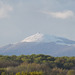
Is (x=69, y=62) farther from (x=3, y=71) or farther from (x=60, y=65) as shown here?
(x=3, y=71)

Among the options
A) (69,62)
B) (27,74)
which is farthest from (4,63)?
(69,62)

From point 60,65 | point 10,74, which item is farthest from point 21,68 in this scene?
point 60,65

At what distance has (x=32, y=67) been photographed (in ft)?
70.4

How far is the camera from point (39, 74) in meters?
17.1

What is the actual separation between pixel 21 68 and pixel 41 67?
205 cm

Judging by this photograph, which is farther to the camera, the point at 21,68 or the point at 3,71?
the point at 21,68

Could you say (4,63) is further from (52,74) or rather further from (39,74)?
(39,74)

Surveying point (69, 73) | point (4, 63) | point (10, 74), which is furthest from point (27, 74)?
point (4, 63)

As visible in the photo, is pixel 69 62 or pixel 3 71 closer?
pixel 3 71

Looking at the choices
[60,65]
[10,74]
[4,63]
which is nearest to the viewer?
[10,74]

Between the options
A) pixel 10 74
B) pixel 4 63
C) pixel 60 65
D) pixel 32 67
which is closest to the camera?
pixel 10 74

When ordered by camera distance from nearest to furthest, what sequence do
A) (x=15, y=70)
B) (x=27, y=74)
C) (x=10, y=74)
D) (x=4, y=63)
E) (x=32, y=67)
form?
(x=27, y=74), (x=10, y=74), (x=15, y=70), (x=32, y=67), (x=4, y=63)

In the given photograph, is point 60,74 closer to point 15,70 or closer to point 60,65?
point 15,70

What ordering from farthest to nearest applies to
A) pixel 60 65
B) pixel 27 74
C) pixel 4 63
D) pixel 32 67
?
pixel 60 65
pixel 4 63
pixel 32 67
pixel 27 74
